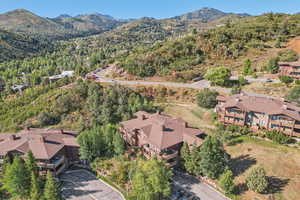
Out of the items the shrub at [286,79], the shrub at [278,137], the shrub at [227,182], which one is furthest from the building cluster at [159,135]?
the shrub at [286,79]

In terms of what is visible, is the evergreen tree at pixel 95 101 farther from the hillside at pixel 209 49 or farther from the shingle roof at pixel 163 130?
the hillside at pixel 209 49

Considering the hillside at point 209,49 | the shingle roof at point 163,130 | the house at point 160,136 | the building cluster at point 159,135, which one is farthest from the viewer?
the hillside at point 209,49

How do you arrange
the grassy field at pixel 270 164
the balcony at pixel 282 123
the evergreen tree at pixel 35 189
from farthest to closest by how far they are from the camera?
the balcony at pixel 282 123 → the grassy field at pixel 270 164 → the evergreen tree at pixel 35 189

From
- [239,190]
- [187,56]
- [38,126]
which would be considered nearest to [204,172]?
[239,190]

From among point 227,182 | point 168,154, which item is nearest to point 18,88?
point 168,154

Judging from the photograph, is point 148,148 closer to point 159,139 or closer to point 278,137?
point 159,139

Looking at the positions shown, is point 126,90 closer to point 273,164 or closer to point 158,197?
point 158,197

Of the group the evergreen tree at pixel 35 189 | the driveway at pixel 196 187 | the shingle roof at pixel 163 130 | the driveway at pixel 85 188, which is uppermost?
the shingle roof at pixel 163 130
